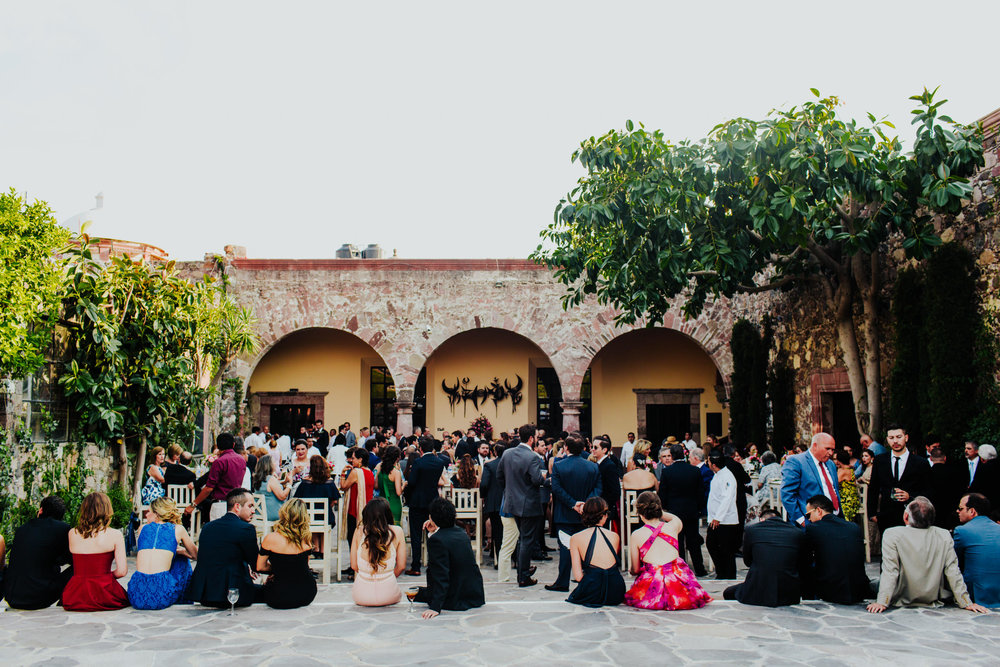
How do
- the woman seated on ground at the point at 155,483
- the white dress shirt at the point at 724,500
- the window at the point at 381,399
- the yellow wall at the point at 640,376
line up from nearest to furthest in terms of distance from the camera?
the white dress shirt at the point at 724,500 < the woman seated on ground at the point at 155,483 < the yellow wall at the point at 640,376 < the window at the point at 381,399

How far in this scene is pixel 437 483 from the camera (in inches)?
324

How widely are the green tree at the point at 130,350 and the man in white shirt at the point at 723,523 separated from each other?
7.56 metres

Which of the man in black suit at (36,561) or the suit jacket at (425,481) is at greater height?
the suit jacket at (425,481)

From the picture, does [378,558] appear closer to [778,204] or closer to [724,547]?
[724,547]

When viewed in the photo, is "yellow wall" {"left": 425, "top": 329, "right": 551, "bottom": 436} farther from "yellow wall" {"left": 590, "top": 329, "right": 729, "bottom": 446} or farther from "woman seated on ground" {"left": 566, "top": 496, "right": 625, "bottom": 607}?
"woman seated on ground" {"left": 566, "top": 496, "right": 625, "bottom": 607}

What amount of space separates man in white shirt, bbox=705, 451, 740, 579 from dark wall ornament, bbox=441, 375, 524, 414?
40.0 ft

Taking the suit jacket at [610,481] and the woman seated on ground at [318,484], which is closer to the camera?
the woman seated on ground at [318,484]

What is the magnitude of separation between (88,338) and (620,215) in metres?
7.07

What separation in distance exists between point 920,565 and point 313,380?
15.9 metres

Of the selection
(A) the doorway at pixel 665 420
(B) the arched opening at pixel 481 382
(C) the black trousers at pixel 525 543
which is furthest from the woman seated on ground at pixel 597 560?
(A) the doorway at pixel 665 420

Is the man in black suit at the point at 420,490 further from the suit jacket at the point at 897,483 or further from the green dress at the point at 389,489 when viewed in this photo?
the suit jacket at the point at 897,483

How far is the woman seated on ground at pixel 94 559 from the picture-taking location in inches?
240

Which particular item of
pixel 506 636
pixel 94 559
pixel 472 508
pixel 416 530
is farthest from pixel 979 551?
pixel 94 559

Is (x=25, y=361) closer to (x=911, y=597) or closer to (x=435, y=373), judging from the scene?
(x=911, y=597)
